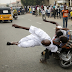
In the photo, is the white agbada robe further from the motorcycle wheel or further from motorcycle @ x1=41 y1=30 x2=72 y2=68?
the motorcycle wheel

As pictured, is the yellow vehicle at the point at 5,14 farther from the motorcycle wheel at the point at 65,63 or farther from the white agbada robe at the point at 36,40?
the motorcycle wheel at the point at 65,63

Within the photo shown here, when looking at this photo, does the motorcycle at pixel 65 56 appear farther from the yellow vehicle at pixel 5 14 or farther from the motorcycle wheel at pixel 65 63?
the yellow vehicle at pixel 5 14

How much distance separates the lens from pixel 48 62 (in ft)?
16.3

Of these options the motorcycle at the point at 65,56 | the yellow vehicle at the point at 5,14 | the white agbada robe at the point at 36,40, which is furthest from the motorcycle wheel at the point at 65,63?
the yellow vehicle at the point at 5,14

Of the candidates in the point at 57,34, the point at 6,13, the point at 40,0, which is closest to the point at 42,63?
the point at 57,34

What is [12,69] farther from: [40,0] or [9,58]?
[40,0]

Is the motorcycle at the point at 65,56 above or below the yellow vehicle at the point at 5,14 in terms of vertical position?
below

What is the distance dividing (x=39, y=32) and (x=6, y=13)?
50.0ft

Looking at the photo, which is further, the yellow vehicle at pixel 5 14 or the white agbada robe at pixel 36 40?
the yellow vehicle at pixel 5 14

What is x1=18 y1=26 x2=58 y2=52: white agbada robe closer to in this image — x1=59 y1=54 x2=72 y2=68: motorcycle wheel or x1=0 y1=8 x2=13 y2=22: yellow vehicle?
x1=59 y1=54 x2=72 y2=68: motorcycle wheel

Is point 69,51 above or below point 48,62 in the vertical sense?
above

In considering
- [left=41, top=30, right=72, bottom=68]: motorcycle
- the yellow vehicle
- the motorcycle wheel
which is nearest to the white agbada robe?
[left=41, top=30, right=72, bottom=68]: motorcycle

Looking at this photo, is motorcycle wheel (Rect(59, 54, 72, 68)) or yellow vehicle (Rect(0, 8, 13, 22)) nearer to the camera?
motorcycle wheel (Rect(59, 54, 72, 68))

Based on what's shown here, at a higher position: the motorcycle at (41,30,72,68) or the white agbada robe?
the white agbada robe
